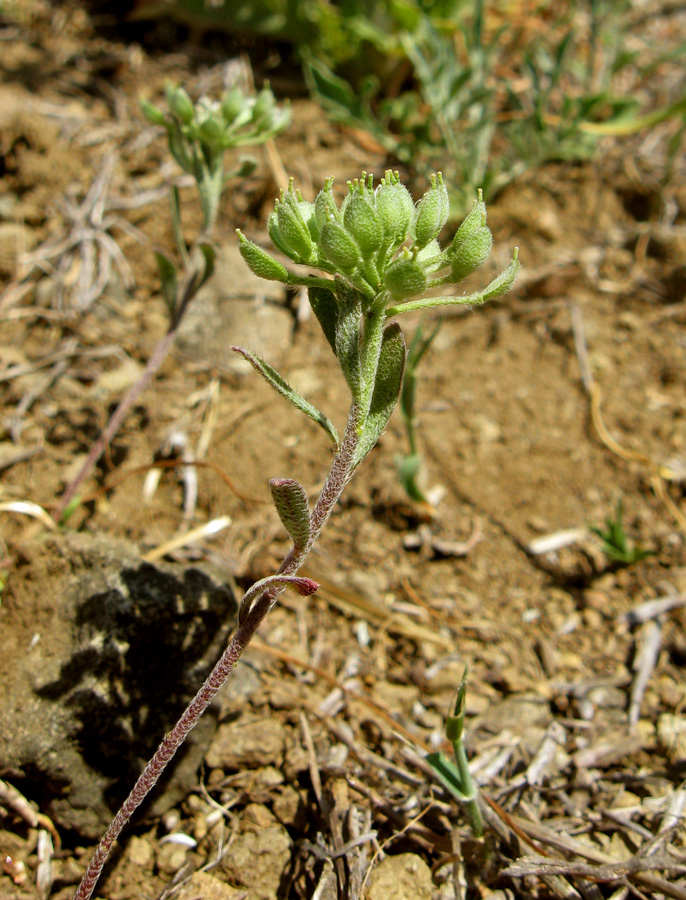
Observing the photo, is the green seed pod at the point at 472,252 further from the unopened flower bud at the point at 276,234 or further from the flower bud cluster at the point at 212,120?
the flower bud cluster at the point at 212,120

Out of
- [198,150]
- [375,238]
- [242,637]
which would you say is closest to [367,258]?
[375,238]

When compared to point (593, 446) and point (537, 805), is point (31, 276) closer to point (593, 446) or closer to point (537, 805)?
point (593, 446)

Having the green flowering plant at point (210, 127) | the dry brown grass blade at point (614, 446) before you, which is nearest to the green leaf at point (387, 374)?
the green flowering plant at point (210, 127)

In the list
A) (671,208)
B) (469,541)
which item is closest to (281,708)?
(469,541)

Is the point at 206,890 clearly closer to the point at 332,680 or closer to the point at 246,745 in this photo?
the point at 246,745

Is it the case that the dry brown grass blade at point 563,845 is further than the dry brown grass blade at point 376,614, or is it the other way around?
the dry brown grass blade at point 376,614

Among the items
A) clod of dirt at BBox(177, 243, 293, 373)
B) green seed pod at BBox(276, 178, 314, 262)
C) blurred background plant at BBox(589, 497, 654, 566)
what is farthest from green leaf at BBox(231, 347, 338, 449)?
clod of dirt at BBox(177, 243, 293, 373)
